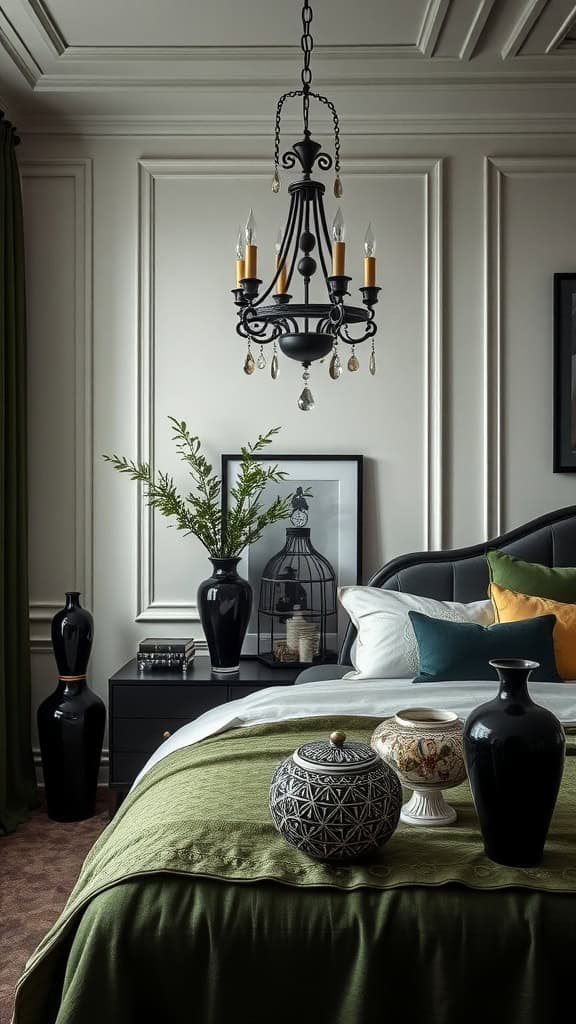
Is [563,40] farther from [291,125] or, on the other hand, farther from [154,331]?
[154,331]

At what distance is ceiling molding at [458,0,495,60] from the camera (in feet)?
9.95

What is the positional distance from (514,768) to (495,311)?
2760 millimetres

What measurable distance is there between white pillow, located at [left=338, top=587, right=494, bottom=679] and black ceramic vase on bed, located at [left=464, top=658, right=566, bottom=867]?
1.44m

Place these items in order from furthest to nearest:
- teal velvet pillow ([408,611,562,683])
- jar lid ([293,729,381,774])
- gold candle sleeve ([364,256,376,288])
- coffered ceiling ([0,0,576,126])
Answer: coffered ceiling ([0,0,576,126]) → teal velvet pillow ([408,611,562,683]) → gold candle sleeve ([364,256,376,288]) → jar lid ([293,729,381,774])

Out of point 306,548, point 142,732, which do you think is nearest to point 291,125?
point 306,548

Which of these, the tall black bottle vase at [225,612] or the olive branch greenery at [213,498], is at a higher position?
the olive branch greenery at [213,498]

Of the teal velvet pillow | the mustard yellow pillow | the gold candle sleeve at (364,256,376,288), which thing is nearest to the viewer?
the gold candle sleeve at (364,256,376,288)

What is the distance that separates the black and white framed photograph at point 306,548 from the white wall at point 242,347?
85 millimetres

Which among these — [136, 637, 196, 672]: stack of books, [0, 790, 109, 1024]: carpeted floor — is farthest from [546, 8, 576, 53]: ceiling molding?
[0, 790, 109, 1024]: carpeted floor

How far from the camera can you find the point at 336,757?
1553 millimetres

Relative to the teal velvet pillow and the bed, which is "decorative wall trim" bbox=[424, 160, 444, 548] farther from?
the bed

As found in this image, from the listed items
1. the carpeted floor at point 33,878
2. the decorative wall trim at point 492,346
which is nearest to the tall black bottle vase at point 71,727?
the carpeted floor at point 33,878

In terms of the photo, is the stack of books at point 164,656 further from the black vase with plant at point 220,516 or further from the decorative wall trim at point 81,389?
the decorative wall trim at point 81,389

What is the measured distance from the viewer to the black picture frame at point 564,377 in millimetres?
3820
